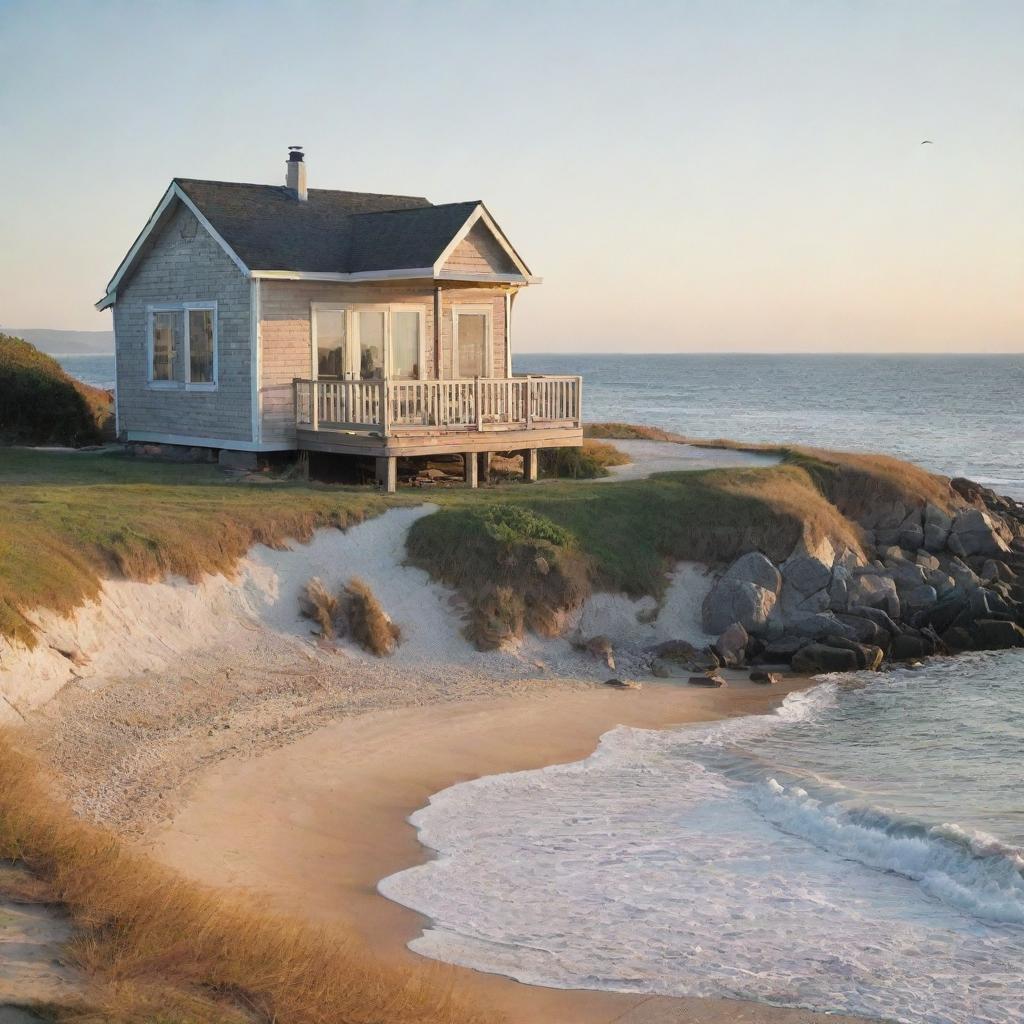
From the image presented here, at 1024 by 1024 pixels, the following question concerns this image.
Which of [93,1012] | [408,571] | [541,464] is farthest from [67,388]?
[93,1012]

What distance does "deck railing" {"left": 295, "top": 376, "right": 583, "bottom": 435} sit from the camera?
974 inches

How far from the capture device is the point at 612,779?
14.9m

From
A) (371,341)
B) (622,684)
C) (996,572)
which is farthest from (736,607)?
(371,341)

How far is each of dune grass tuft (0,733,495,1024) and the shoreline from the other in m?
0.63

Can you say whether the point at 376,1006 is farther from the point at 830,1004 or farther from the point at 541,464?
the point at 541,464

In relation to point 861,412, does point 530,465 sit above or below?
above

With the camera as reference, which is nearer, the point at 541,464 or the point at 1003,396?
the point at 541,464

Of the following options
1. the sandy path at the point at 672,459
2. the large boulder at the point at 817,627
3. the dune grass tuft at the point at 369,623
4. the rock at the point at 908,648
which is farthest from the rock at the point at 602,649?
the sandy path at the point at 672,459

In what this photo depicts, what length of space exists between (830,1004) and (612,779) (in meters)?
5.34

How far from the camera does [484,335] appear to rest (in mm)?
28906

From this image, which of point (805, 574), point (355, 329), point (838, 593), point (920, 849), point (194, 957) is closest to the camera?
point (194, 957)

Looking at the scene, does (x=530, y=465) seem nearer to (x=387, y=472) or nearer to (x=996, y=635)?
(x=387, y=472)

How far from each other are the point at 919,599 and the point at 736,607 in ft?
13.6

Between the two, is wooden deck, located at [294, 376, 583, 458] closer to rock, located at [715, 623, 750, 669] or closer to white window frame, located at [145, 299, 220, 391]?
white window frame, located at [145, 299, 220, 391]
